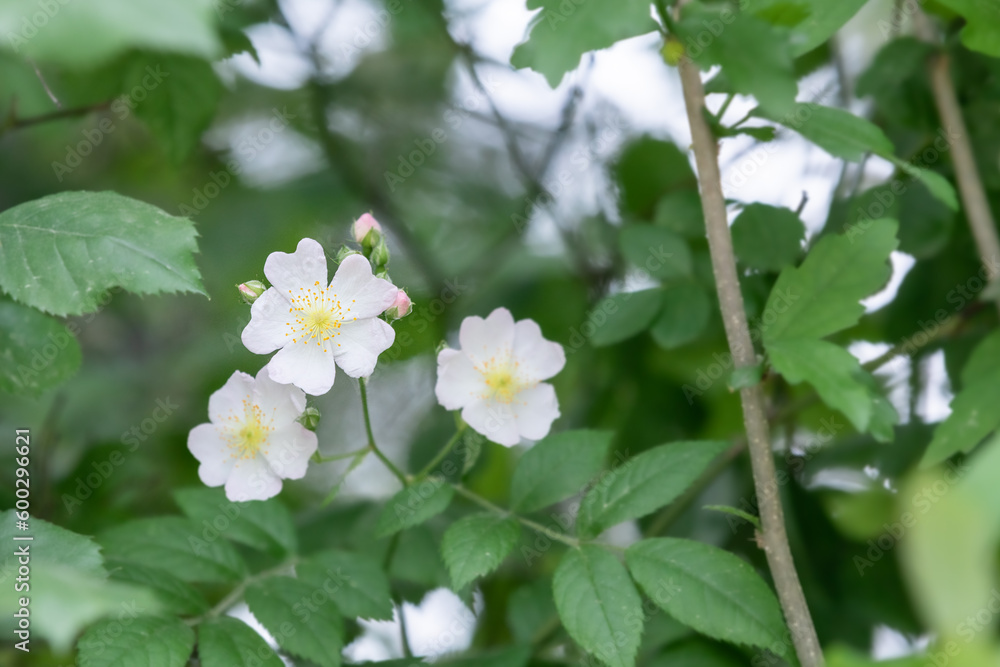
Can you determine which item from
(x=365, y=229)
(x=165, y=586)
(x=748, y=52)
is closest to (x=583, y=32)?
(x=748, y=52)

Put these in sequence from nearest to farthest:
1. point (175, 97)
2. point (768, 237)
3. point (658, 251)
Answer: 1. point (768, 237)
2. point (658, 251)
3. point (175, 97)

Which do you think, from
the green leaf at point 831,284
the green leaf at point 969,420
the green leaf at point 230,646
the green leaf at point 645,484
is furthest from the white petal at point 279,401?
the green leaf at point 969,420

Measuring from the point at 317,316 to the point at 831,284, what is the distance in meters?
0.76

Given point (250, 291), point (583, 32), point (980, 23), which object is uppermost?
point (980, 23)

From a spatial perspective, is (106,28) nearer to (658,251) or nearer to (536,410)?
(536,410)

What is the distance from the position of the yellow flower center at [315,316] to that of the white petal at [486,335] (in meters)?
0.25

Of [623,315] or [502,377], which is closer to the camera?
[502,377]

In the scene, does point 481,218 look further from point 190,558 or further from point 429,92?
point 190,558

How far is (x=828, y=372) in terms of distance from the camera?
1.10 metres

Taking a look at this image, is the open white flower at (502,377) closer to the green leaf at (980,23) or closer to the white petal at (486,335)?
the white petal at (486,335)

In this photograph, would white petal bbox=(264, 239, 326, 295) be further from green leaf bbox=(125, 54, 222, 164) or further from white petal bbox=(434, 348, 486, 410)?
green leaf bbox=(125, 54, 222, 164)

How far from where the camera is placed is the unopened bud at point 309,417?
130 cm

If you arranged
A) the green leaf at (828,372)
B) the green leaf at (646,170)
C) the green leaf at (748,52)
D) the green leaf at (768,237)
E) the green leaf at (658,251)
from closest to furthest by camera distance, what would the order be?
1. the green leaf at (828,372)
2. the green leaf at (748,52)
3. the green leaf at (768,237)
4. the green leaf at (658,251)
5. the green leaf at (646,170)

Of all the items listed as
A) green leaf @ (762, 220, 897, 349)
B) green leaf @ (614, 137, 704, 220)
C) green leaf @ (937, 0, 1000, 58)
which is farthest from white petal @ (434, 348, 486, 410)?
green leaf @ (614, 137, 704, 220)
